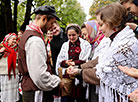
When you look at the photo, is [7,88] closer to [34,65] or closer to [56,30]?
[56,30]

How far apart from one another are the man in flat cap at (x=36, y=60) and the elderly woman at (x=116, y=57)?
2.01 feet

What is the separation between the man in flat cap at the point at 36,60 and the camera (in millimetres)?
1771

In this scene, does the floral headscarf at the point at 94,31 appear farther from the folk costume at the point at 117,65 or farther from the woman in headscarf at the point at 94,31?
the folk costume at the point at 117,65

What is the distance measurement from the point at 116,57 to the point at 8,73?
103 inches

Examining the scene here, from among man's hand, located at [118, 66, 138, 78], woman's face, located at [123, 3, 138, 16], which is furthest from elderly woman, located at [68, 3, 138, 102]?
woman's face, located at [123, 3, 138, 16]

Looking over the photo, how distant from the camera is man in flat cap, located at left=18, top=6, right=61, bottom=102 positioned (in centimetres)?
177

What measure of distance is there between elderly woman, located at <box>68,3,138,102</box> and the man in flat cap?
0.61m

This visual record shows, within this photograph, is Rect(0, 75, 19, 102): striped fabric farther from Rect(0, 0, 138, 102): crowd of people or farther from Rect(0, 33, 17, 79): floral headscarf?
Rect(0, 0, 138, 102): crowd of people

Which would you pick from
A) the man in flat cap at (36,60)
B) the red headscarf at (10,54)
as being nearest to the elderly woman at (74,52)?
the red headscarf at (10,54)

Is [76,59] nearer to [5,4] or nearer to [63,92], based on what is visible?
[63,92]

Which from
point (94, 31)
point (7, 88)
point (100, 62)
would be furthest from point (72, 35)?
point (7, 88)

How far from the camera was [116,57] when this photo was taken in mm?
1560

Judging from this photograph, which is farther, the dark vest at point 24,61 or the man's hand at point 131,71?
the dark vest at point 24,61

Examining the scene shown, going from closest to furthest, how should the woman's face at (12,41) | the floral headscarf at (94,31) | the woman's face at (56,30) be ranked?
the floral headscarf at (94,31)
the woman's face at (12,41)
the woman's face at (56,30)
